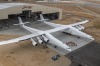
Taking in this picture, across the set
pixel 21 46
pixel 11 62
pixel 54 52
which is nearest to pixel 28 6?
pixel 21 46

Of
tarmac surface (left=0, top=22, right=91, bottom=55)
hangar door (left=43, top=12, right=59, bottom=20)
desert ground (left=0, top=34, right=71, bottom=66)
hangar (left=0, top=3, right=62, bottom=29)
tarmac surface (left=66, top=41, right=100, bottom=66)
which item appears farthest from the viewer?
hangar door (left=43, top=12, right=59, bottom=20)

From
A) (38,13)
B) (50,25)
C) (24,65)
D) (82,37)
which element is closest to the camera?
(24,65)

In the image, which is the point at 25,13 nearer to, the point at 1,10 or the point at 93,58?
the point at 1,10

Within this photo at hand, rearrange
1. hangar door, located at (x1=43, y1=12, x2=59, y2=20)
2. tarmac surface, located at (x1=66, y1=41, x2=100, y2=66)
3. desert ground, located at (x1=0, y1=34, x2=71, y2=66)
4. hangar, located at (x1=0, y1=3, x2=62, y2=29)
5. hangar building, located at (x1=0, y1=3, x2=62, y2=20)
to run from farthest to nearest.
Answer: hangar door, located at (x1=43, y1=12, x2=59, y2=20) → hangar, located at (x1=0, y1=3, x2=62, y2=29) → hangar building, located at (x1=0, y1=3, x2=62, y2=20) → tarmac surface, located at (x1=66, y1=41, x2=100, y2=66) → desert ground, located at (x1=0, y1=34, x2=71, y2=66)

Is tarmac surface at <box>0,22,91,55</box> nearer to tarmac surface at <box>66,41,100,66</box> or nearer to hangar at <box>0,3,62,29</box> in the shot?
tarmac surface at <box>66,41,100,66</box>

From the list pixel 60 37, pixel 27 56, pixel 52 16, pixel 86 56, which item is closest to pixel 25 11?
pixel 52 16

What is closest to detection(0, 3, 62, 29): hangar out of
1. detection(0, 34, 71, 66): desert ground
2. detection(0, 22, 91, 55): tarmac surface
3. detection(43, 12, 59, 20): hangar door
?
detection(43, 12, 59, 20): hangar door

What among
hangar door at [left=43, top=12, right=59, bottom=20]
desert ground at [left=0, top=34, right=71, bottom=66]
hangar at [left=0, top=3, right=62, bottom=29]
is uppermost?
hangar at [left=0, top=3, right=62, bottom=29]

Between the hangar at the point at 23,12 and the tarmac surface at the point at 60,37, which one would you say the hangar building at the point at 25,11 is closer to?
the hangar at the point at 23,12
